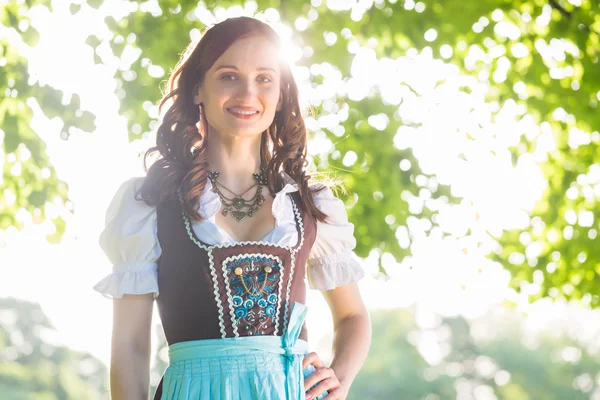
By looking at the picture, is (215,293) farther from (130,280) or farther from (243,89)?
(243,89)

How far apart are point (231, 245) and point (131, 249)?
198mm

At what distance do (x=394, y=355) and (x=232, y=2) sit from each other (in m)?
21.2

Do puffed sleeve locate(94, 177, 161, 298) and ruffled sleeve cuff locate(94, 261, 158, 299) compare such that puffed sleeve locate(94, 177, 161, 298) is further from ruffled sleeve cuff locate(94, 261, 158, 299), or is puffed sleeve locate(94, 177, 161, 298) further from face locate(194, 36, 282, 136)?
face locate(194, 36, 282, 136)

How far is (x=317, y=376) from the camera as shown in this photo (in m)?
1.90

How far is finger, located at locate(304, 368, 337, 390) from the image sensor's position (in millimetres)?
1884

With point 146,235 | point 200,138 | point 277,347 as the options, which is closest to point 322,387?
point 277,347

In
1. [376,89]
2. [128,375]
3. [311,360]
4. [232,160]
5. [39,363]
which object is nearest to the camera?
[128,375]

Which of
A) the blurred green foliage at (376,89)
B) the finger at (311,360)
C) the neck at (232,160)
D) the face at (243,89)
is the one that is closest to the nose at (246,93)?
the face at (243,89)

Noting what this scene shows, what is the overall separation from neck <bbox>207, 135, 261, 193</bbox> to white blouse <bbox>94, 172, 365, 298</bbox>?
6cm

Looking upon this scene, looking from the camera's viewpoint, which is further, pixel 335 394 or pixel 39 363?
pixel 39 363

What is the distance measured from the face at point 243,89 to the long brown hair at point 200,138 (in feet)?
0.09

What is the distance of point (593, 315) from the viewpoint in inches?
971

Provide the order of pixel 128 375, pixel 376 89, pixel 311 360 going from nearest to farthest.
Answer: pixel 128 375 → pixel 311 360 → pixel 376 89

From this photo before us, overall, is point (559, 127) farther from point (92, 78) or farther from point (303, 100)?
point (303, 100)
